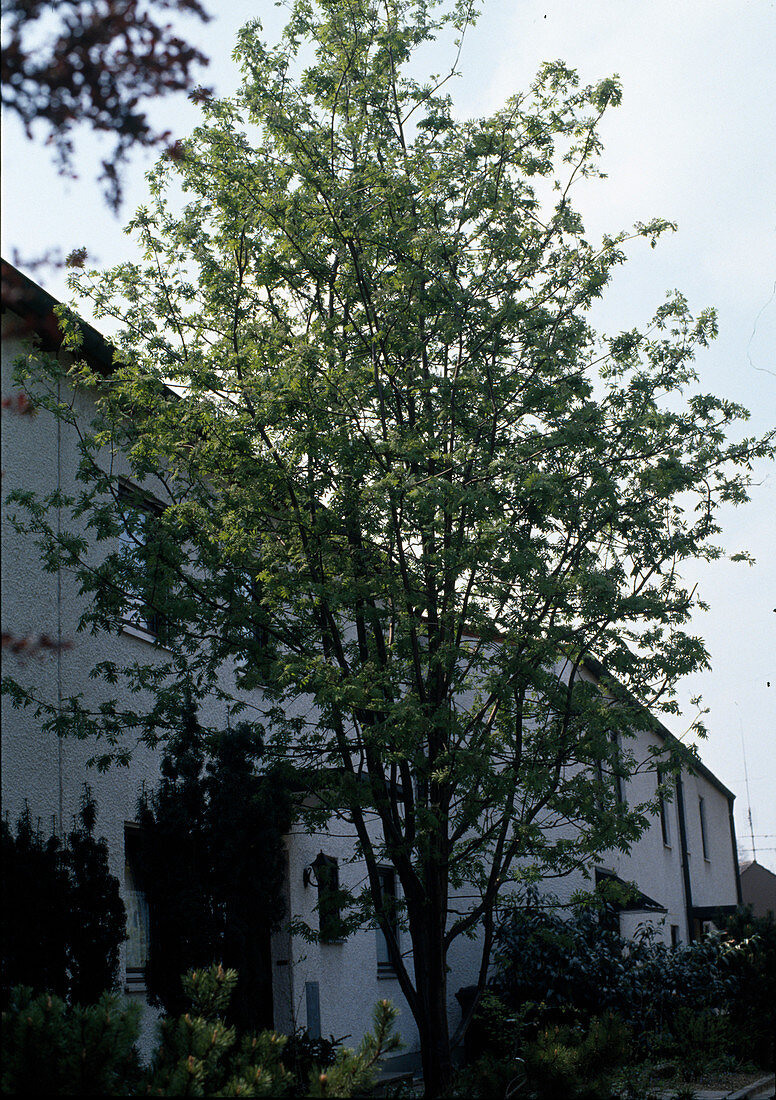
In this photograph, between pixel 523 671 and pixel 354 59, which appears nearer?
pixel 523 671

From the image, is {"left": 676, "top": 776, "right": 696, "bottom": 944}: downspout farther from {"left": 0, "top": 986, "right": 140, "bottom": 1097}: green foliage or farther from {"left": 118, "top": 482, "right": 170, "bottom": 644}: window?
{"left": 0, "top": 986, "right": 140, "bottom": 1097}: green foliage

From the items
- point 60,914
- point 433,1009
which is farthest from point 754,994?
point 60,914

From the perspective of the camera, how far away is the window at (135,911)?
930 cm

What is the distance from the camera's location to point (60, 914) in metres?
7.60

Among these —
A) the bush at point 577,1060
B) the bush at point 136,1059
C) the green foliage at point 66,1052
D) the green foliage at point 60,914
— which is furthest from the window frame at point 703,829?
the green foliage at point 66,1052

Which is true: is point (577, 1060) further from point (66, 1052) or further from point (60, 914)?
point (66, 1052)

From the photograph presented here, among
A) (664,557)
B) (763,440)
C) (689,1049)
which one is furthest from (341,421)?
(689,1049)

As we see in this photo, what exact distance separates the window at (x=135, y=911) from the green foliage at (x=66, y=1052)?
4.99m

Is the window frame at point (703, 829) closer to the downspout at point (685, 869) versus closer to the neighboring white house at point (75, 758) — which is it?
the downspout at point (685, 869)

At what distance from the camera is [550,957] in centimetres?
1379

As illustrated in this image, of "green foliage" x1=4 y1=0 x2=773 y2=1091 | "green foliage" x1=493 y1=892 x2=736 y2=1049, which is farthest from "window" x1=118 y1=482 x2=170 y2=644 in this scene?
"green foliage" x1=493 y1=892 x2=736 y2=1049

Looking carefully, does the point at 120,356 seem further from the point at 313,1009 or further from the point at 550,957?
the point at 550,957

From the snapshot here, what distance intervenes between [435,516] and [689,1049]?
31.3ft

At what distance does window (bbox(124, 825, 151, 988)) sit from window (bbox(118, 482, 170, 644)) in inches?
90.3
